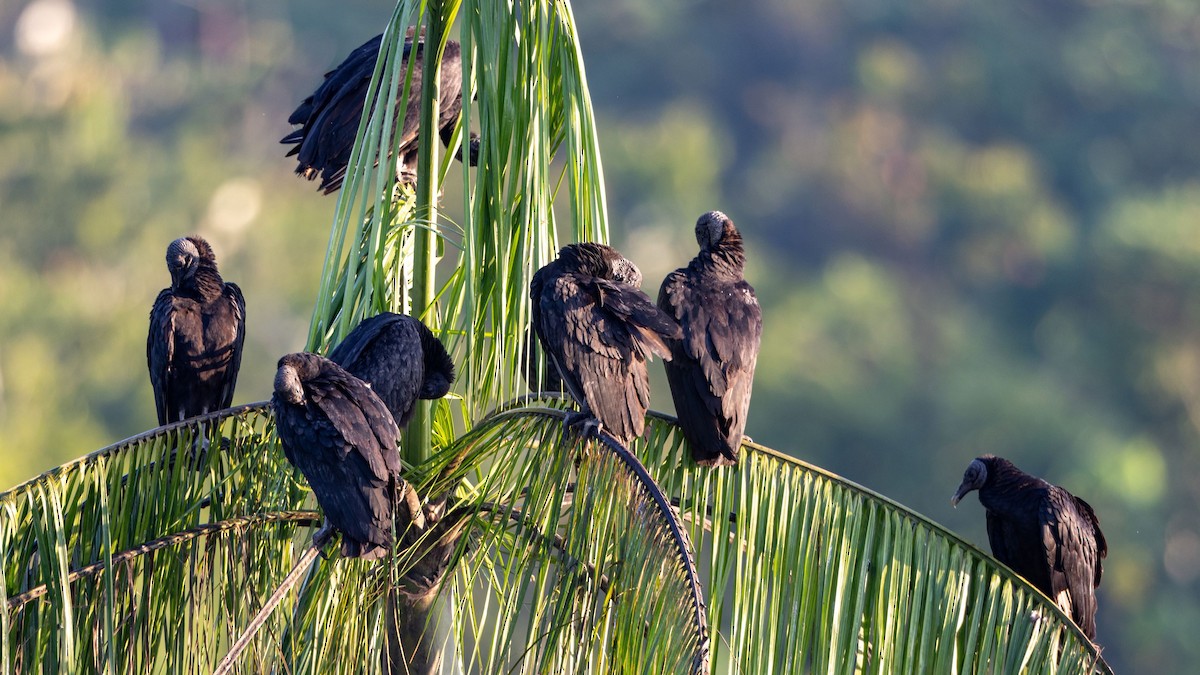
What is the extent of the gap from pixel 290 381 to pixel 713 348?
3.55 feet

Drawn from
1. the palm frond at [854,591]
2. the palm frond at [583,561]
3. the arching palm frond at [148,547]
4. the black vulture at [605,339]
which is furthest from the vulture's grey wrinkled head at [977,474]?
the arching palm frond at [148,547]

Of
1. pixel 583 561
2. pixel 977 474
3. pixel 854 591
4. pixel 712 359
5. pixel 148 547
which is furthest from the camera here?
pixel 977 474

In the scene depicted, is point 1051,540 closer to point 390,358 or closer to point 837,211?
point 390,358

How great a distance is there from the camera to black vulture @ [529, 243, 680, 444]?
137 inches

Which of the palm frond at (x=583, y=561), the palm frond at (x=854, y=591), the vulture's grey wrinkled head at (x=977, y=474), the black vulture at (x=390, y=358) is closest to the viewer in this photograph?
the palm frond at (x=583, y=561)

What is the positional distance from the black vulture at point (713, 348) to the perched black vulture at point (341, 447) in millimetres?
724

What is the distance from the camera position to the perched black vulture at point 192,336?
4562 mm

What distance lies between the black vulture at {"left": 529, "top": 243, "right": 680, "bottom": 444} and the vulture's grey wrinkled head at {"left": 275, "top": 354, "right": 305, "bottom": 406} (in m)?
0.61

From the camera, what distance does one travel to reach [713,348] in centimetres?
374

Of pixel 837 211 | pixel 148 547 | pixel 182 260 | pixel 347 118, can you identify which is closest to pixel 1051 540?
pixel 148 547

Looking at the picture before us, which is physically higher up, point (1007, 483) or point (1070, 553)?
point (1007, 483)

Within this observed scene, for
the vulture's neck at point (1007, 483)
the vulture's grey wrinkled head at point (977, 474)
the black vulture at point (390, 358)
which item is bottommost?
the black vulture at point (390, 358)

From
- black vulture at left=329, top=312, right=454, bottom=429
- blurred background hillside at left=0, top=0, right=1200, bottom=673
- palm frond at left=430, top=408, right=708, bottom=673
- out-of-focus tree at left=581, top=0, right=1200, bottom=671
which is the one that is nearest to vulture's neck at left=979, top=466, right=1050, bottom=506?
palm frond at left=430, top=408, right=708, bottom=673

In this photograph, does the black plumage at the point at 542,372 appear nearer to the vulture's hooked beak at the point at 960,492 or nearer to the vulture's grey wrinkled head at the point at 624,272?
the vulture's grey wrinkled head at the point at 624,272
